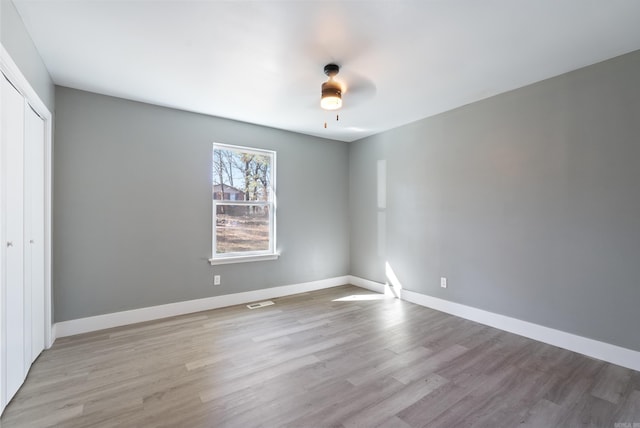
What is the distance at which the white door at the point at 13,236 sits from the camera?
1.74 meters

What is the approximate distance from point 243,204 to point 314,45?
7.97ft

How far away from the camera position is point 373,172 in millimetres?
4598

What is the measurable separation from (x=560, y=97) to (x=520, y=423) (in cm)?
275

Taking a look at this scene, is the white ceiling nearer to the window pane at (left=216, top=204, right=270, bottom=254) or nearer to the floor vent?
the window pane at (left=216, top=204, right=270, bottom=254)

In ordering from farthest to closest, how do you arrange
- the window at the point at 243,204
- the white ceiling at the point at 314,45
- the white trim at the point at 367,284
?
1. the white trim at the point at 367,284
2. the window at the point at 243,204
3. the white ceiling at the point at 314,45

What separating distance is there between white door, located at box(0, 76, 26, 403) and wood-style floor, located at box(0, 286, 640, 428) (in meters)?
0.26

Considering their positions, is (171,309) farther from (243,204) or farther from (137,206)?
(243,204)

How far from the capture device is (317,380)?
211 cm

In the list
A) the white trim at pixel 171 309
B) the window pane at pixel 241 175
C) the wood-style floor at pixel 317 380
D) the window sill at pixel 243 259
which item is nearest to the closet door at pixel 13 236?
the wood-style floor at pixel 317 380

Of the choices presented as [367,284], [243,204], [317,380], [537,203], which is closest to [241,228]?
[243,204]

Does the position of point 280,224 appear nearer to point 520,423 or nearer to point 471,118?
point 471,118

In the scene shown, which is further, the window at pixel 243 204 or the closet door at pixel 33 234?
the window at pixel 243 204

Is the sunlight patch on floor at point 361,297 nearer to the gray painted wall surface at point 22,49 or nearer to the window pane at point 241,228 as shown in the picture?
the window pane at point 241,228

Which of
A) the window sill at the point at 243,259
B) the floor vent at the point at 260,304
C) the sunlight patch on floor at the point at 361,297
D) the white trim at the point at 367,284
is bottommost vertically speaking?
the sunlight patch on floor at the point at 361,297
